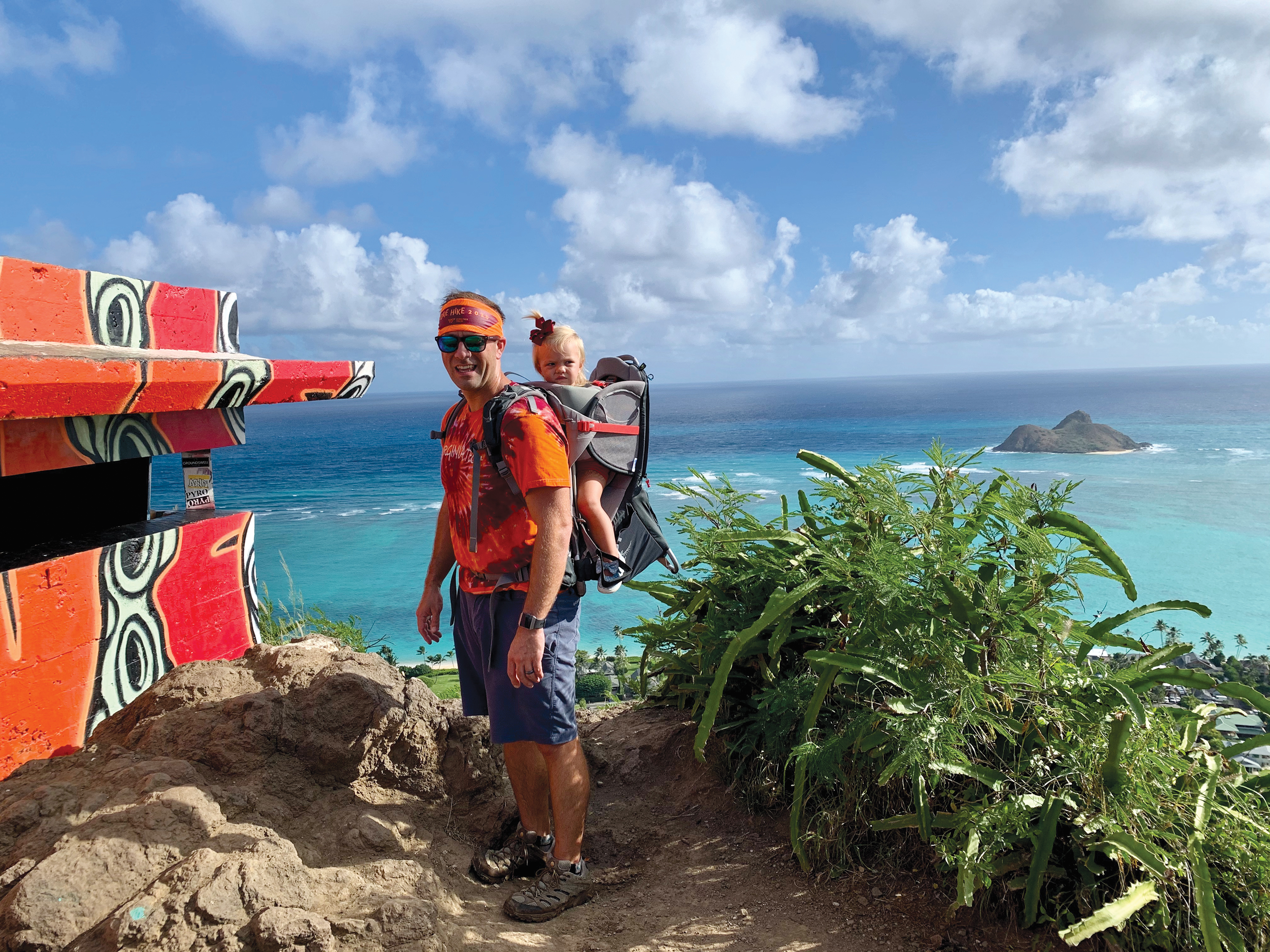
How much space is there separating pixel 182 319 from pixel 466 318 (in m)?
3.38

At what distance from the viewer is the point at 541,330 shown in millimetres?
3812

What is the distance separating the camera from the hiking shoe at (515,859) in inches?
121

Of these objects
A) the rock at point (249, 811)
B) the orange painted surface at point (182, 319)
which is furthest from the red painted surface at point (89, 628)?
the orange painted surface at point (182, 319)

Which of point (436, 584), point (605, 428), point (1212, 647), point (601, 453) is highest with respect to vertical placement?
point (605, 428)

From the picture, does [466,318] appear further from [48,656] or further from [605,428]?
[48,656]

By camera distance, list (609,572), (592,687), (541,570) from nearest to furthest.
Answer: (541,570) < (609,572) < (592,687)

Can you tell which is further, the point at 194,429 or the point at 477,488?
the point at 194,429

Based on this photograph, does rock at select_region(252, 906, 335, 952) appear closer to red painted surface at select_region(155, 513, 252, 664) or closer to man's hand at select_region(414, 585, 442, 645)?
man's hand at select_region(414, 585, 442, 645)

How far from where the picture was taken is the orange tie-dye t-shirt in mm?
2721

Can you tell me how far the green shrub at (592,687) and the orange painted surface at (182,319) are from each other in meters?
7.56

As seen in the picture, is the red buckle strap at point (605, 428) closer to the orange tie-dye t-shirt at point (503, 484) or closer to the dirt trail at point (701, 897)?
the orange tie-dye t-shirt at point (503, 484)

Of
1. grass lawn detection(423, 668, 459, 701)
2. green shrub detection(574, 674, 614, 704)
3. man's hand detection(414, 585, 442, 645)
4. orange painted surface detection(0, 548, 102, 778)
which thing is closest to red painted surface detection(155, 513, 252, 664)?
orange painted surface detection(0, 548, 102, 778)

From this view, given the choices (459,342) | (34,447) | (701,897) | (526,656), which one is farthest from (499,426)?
(34,447)

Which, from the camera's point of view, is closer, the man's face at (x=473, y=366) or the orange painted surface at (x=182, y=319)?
the man's face at (x=473, y=366)
